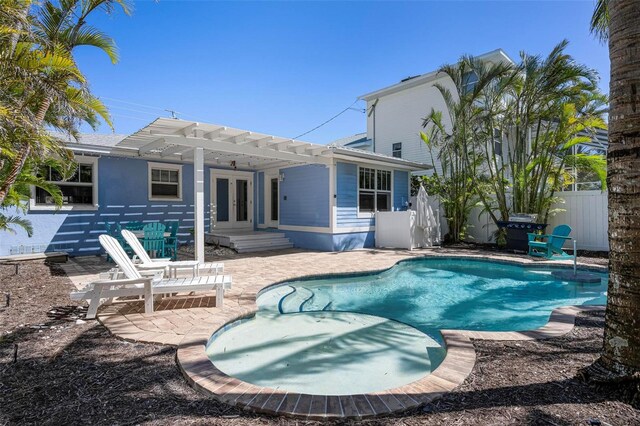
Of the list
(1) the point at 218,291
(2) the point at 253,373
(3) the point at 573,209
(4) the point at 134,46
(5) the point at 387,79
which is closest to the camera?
(2) the point at 253,373

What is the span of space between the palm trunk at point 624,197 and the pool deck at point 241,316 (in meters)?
1.08

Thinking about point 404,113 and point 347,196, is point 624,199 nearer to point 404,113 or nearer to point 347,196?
point 347,196

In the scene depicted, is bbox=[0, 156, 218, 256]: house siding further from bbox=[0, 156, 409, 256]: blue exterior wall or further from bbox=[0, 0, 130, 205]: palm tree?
bbox=[0, 0, 130, 205]: palm tree

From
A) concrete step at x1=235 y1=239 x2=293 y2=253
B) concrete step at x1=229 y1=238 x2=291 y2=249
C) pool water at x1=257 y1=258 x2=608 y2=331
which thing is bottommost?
pool water at x1=257 y1=258 x2=608 y2=331

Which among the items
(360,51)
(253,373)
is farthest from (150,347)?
(360,51)

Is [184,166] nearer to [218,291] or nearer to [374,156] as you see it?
[374,156]

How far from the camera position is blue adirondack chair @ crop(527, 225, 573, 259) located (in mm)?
9539

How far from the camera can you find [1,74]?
14.0 ft

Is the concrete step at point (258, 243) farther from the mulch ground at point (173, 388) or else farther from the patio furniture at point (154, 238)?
the mulch ground at point (173, 388)

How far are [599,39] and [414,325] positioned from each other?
675 centimetres

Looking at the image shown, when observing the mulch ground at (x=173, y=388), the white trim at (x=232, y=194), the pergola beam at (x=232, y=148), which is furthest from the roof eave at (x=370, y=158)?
the mulch ground at (x=173, y=388)

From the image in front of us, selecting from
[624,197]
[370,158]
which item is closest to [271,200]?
[370,158]

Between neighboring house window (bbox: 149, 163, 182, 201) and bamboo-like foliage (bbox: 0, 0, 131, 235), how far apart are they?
3848 mm

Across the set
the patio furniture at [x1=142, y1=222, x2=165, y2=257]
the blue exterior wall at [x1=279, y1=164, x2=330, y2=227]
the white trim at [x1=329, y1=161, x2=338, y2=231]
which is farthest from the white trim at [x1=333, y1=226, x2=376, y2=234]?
the patio furniture at [x1=142, y1=222, x2=165, y2=257]
